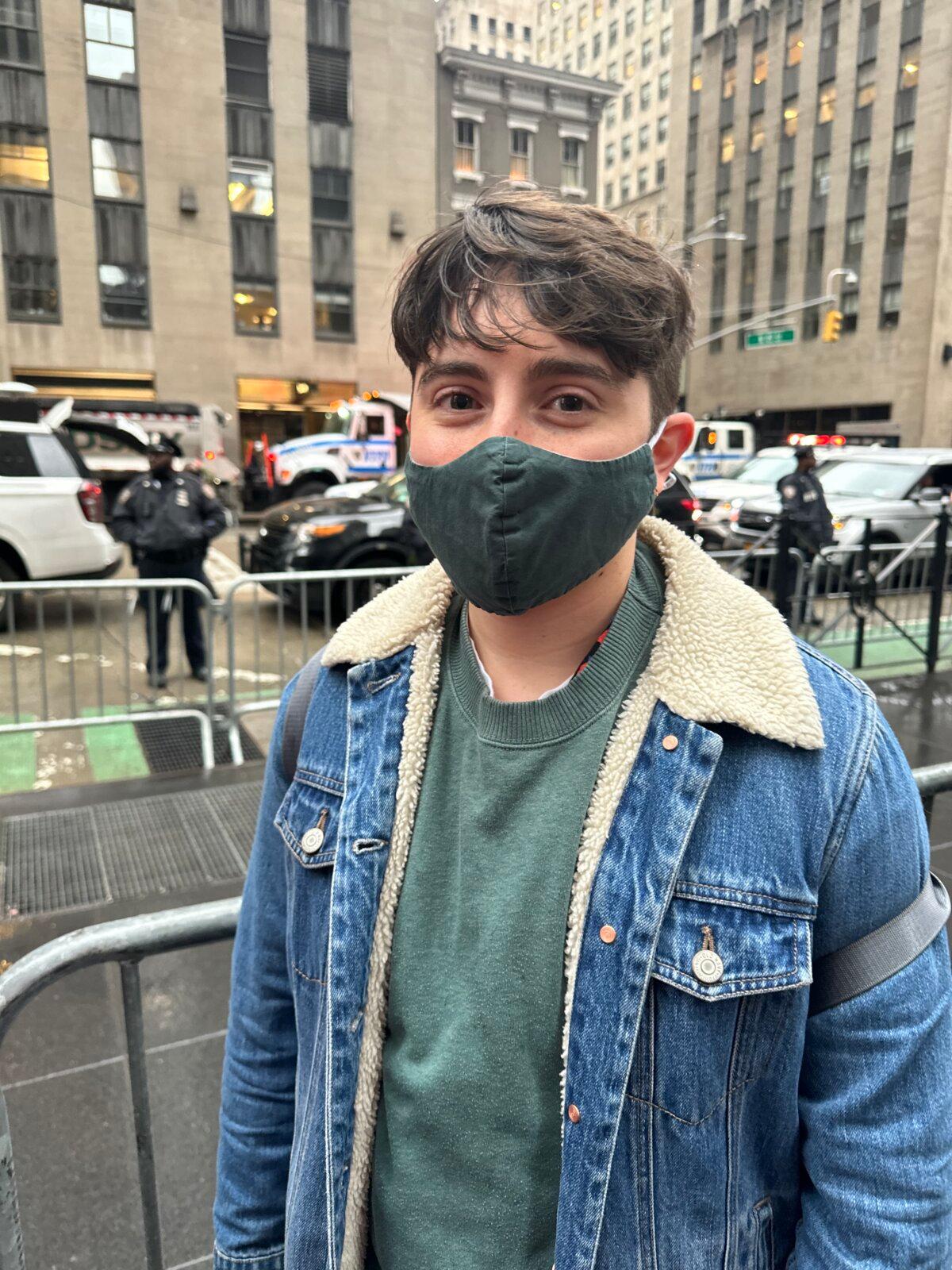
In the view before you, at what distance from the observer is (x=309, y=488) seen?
2006 cm

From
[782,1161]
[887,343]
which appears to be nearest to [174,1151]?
[782,1161]

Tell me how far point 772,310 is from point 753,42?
10.8 feet

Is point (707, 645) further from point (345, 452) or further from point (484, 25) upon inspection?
point (345, 452)

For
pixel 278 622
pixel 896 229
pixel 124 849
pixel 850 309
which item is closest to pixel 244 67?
pixel 896 229

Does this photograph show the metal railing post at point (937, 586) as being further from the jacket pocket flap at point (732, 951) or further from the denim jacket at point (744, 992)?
the jacket pocket flap at point (732, 951)

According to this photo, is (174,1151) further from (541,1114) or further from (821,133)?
(821,133)

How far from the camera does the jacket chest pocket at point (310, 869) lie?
3.97ft

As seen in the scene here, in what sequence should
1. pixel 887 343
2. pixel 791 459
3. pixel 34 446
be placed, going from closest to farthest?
pixel 887 343
pixel 34 446
pixel 791 459

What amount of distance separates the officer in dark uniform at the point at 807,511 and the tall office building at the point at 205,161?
18.2 ft

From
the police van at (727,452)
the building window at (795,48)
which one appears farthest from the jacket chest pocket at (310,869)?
the police van at (727,452)

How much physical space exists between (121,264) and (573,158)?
1.67 meters

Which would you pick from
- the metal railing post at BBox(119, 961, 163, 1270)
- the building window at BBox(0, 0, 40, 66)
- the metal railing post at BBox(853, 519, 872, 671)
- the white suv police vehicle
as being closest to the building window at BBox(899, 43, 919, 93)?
the building window at BBox(0, 0, 40, 66)

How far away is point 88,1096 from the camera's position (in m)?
2.78

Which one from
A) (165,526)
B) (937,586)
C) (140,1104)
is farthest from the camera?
(937,586)
